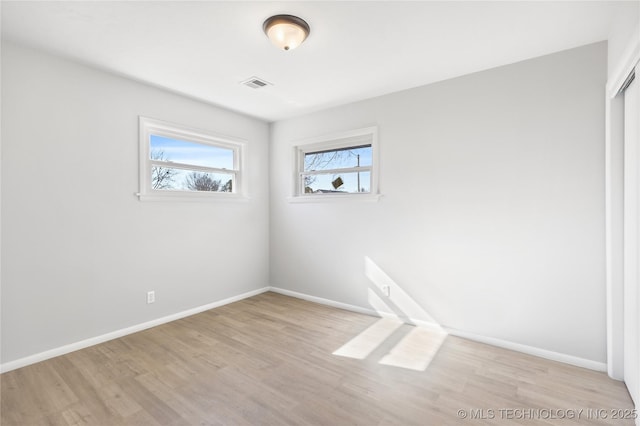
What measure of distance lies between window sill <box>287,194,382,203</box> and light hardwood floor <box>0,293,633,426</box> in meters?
1.52

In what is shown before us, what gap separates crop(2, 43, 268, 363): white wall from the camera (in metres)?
2.40

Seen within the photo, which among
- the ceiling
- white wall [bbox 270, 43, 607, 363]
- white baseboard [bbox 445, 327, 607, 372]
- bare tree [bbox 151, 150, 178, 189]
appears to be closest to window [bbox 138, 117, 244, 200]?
bare tree [bbox 151, 150, 178, 189]

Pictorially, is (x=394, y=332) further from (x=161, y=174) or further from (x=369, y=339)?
(x=161, y=174)

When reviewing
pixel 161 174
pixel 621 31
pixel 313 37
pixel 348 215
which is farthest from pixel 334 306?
pixel 621 31

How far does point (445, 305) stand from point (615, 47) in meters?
2.43

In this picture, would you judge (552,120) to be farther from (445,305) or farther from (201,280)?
(201,280)

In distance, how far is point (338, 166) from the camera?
160 inches

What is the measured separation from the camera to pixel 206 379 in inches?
89.2

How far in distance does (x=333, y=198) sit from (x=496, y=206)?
187cm

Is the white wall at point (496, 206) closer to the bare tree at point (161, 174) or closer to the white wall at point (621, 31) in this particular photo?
the white wall at point (621, 31)

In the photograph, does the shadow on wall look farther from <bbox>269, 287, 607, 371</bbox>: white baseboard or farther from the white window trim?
the white window trim

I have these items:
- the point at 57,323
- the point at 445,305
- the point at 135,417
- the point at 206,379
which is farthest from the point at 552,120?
the point at 57,323

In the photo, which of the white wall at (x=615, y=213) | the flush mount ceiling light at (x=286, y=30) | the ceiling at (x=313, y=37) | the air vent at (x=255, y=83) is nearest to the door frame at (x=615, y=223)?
the white wall at (x=615, y=213)

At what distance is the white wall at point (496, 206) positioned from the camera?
7.94ft
